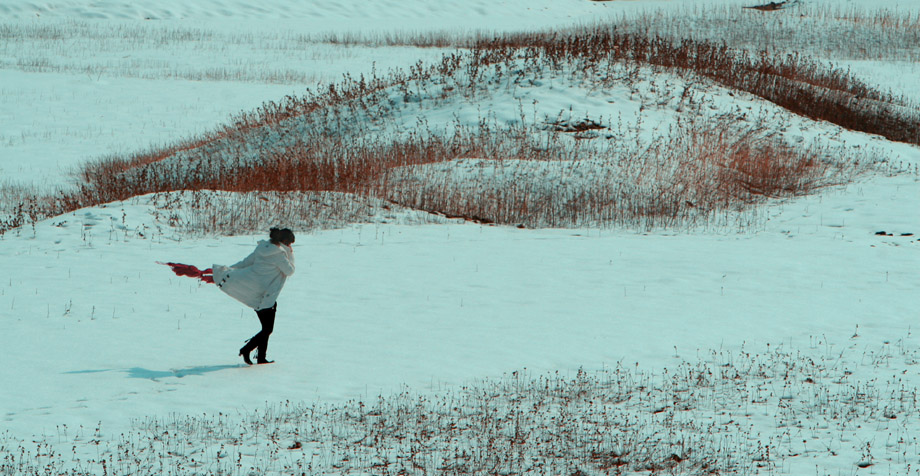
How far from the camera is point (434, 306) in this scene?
35.8 feet

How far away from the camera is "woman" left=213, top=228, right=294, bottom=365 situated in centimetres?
811

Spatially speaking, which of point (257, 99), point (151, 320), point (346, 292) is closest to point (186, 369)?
point (151, 320)

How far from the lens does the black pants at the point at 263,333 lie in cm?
828

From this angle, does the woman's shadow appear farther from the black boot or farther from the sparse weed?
the sparse weed

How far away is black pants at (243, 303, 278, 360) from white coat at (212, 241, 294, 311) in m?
0.07

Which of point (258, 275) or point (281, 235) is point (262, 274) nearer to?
point (258, 275)

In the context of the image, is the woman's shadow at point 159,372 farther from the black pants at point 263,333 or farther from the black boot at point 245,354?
the black pants at point 263,333

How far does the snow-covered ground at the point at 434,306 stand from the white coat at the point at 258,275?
2.63 ft

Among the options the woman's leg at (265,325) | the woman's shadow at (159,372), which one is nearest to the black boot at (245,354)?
the woman's leg at (265,325)

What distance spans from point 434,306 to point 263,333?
3050 millimetres

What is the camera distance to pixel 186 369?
8.32 metres

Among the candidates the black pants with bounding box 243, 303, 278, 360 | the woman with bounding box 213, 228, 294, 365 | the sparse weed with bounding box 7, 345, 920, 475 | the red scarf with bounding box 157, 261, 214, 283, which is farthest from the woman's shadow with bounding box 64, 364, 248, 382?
the sparse weed with bounding box 7, 345, 920, 475

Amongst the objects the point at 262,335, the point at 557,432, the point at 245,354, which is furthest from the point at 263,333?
the point at 557,432

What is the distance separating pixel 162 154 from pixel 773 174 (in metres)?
15.1
